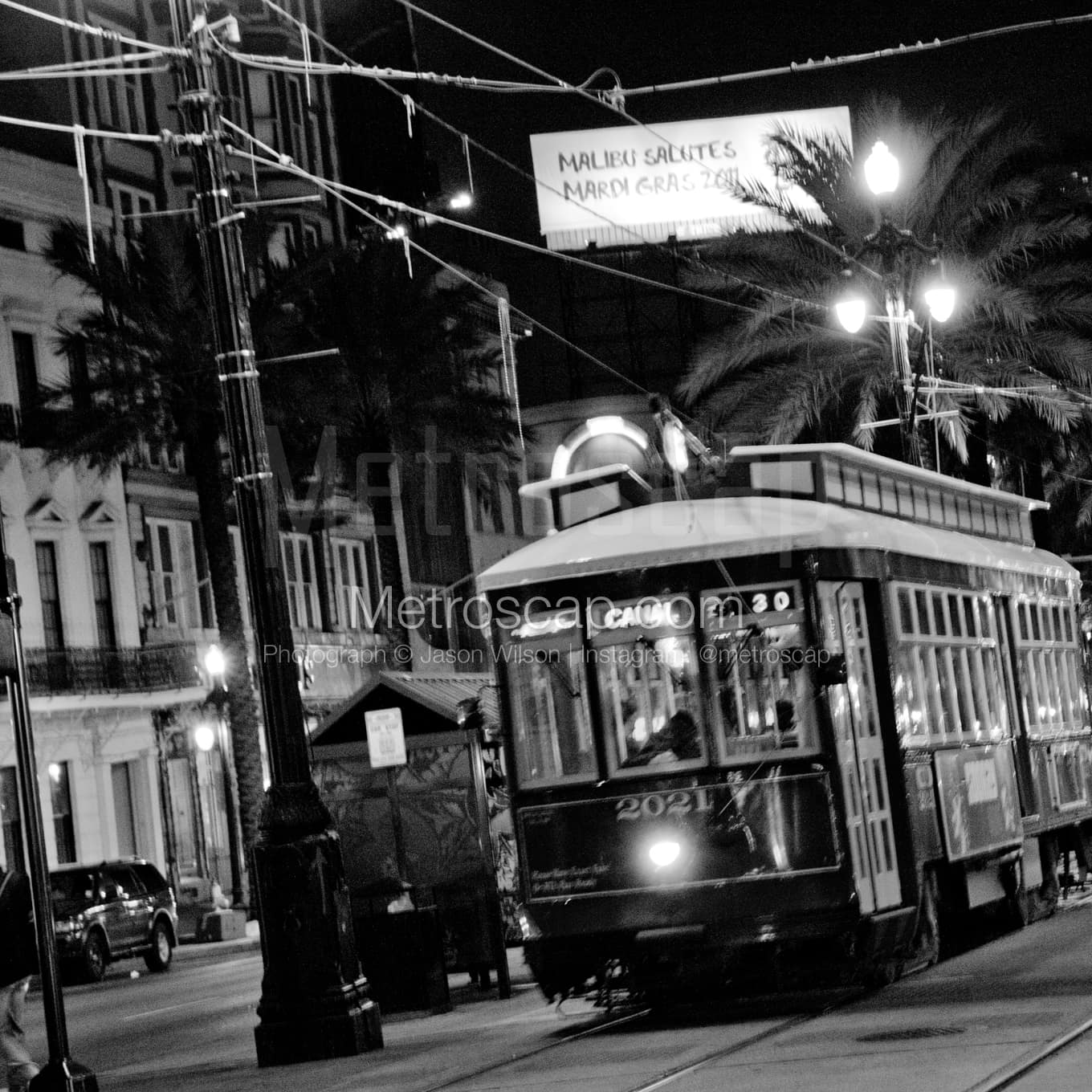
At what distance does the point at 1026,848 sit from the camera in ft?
59.2

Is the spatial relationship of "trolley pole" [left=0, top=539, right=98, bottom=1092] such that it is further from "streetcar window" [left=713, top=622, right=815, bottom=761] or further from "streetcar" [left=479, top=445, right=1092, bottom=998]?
"streetcar window" [left=713, top=622, right=815, bottom=761]

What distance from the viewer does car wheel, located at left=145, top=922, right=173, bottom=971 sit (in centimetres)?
3253

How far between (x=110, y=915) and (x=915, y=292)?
14.3 metres

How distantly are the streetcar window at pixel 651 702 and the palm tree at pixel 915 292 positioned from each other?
1479 centimetres

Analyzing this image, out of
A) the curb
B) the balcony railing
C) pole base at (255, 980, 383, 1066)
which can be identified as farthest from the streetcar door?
the balcony railing

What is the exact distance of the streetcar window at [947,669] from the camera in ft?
48.7

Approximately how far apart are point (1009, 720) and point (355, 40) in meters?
45.8

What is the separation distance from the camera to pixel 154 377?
34.3 meters

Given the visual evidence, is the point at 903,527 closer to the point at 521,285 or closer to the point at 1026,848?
the point at 1026,848

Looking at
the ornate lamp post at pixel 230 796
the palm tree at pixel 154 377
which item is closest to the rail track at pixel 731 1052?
the palm tree at pixel 154 377

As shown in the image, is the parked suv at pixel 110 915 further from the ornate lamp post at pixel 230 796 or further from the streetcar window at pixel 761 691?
the streetcar window at pixel 761 691

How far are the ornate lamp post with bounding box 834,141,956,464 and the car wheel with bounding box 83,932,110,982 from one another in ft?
43.4

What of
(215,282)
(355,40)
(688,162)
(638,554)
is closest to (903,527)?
(638,554)

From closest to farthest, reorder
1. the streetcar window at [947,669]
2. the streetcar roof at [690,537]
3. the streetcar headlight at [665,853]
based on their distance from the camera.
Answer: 1. the streetcar headlight at [665,853]
2. the streetcar roof at [690,537]
3. the streetcar window at [947,669]
